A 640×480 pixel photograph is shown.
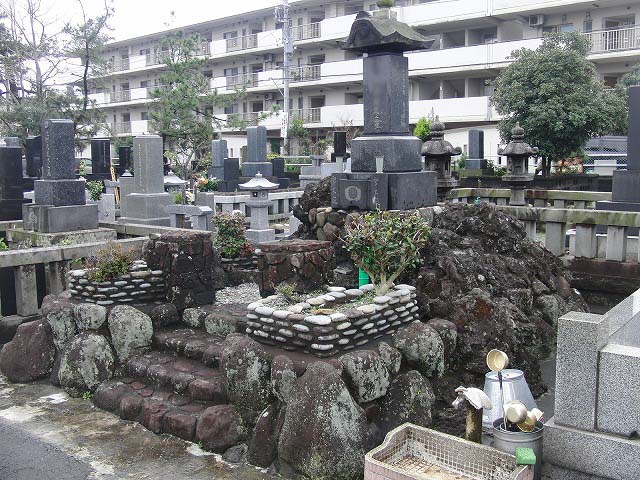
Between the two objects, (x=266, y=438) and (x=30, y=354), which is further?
(x=30, y=354)

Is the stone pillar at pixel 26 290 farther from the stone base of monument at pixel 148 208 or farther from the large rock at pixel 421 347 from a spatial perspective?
the large rock at pixel 421 347

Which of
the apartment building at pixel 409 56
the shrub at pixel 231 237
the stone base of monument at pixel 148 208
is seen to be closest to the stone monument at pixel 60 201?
the stone base of monument at pixel 148 208

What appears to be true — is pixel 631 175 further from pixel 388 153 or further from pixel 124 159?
pixel 124 159

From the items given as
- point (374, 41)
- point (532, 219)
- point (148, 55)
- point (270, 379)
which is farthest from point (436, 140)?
point (148, 55)

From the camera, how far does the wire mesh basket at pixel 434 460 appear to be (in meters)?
4.66

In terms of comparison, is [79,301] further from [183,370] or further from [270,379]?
[270,379]

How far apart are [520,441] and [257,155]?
20.5 metres

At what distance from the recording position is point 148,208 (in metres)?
14.8

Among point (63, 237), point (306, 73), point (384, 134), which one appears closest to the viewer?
point (384, 134)

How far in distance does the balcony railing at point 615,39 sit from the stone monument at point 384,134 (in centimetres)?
2107

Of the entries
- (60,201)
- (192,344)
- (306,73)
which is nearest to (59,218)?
(60,201)

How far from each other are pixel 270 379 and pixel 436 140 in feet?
34.6

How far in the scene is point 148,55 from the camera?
48.1m

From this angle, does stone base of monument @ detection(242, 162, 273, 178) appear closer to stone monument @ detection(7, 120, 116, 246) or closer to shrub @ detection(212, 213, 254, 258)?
stone monument @ detection(7, 120, 116, 246)
